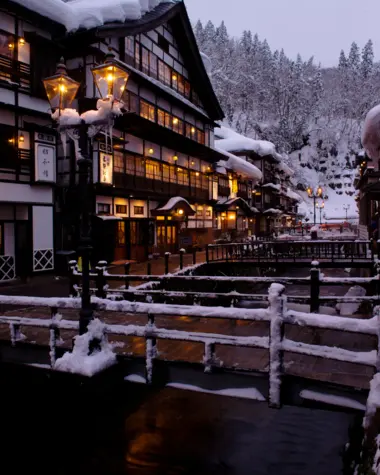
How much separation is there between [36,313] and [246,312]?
8.96m

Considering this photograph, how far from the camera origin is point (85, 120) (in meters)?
7.57

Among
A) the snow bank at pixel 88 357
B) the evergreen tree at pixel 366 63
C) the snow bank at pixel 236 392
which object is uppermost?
the evergreen tree at pixel 366 63

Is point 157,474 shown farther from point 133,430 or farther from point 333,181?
point 333,181

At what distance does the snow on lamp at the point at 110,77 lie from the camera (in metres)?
8.04

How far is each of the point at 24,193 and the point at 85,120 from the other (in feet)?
48.3

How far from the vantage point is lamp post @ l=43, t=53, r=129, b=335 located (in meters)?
7.09

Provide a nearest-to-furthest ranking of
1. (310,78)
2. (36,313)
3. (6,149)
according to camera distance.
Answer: (36,313) < (6,149) < (310,78)

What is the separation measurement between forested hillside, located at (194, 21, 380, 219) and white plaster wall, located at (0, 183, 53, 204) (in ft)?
315

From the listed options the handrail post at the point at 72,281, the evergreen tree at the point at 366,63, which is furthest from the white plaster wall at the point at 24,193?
the evergreen tree at the point at 366,63

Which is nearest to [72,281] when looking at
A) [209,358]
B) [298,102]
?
[209,358]

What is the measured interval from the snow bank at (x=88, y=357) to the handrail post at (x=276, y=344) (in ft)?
9.42

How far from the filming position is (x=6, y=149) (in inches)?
774

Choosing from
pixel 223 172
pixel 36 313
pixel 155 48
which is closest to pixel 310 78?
pixel 223 172

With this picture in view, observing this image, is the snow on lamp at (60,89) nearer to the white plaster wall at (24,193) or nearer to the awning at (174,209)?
A: the white plaster wall at (24,193)
